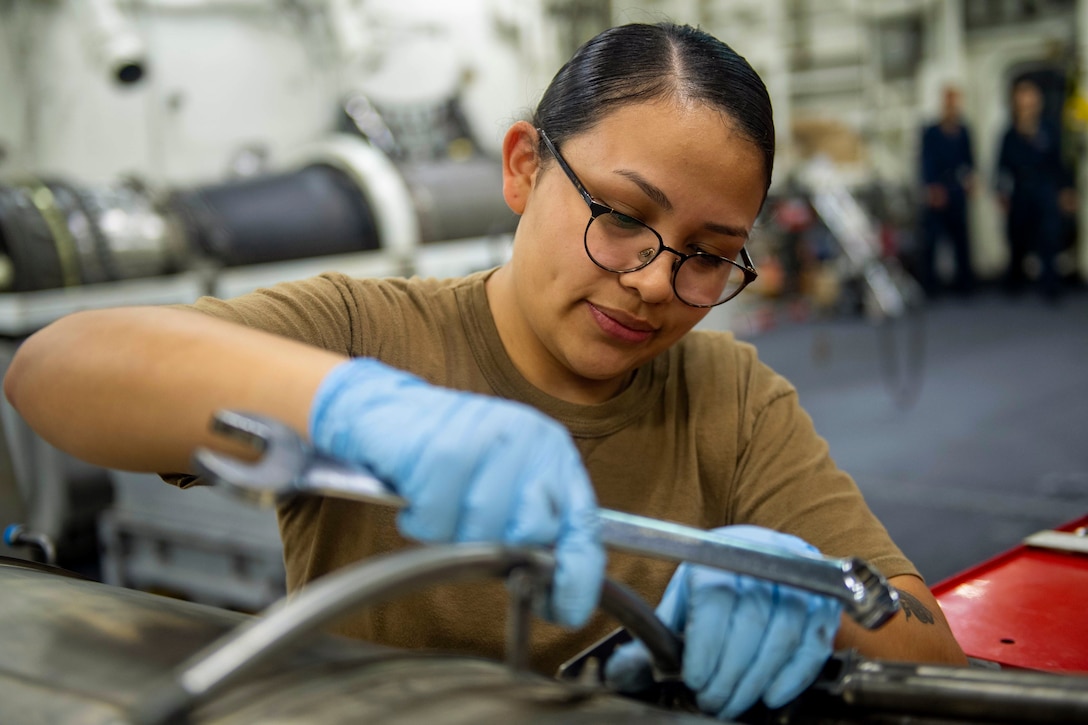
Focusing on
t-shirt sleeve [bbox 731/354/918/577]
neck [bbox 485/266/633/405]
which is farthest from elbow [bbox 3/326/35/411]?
t-shirt sleeve [bbox 731/354/918/577]

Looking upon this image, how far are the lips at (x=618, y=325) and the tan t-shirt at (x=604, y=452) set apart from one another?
0.10 meters

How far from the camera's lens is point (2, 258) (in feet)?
8.59

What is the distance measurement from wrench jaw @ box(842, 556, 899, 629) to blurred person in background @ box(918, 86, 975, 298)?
6.89 meters

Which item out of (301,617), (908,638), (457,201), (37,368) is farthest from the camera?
(457,201)

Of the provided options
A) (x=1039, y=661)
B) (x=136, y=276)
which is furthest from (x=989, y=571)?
(x=136, y=276)

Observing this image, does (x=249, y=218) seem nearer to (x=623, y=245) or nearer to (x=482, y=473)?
(x=623, y=245)

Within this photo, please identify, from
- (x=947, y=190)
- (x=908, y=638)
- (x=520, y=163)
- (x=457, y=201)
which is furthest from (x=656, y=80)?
(x=947, y=190)

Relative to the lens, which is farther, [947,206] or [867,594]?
[947,206]

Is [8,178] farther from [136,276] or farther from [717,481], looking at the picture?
[717,481]

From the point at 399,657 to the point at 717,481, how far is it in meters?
0.53

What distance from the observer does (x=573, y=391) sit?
38.7 inches

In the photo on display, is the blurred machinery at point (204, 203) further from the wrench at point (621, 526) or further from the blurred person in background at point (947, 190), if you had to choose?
the blurred person in background at point (947, 190)

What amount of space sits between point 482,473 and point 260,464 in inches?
4.9

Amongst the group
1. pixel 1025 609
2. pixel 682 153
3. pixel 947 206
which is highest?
pixel 682 153
